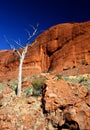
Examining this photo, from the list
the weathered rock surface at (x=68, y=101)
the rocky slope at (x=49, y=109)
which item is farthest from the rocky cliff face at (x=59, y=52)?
the rocky slope at (x=49, y=109)

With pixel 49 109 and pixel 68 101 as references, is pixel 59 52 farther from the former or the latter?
pixel 49 109

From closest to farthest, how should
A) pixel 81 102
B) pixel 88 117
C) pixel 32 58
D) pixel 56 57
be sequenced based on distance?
pixel 88 117
pixel 81 102
pixel 56 57
pixel 32 58

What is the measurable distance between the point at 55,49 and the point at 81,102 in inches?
1562

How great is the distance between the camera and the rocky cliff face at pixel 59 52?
44.2m

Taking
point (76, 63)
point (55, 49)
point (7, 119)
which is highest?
point (55, 49)

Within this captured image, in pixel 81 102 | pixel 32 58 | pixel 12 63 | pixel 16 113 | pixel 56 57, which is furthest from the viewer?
pixel 12 63

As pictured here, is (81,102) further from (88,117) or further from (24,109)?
(24,109)

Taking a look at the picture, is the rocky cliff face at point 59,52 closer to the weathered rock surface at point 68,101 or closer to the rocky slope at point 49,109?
the weathered rock surface at point 68,101

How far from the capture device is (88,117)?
11617 millimetres

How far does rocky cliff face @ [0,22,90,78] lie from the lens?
145ft

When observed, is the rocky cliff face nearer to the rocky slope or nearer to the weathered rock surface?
the weathered rock surface

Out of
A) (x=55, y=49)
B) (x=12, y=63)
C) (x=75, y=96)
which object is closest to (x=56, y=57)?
(x=55, y=49)

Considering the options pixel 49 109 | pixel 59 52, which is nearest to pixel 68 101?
pixel 49 109

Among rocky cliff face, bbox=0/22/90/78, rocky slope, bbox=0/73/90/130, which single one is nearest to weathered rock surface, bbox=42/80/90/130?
rocky slope, bbox=0/73/90/130
